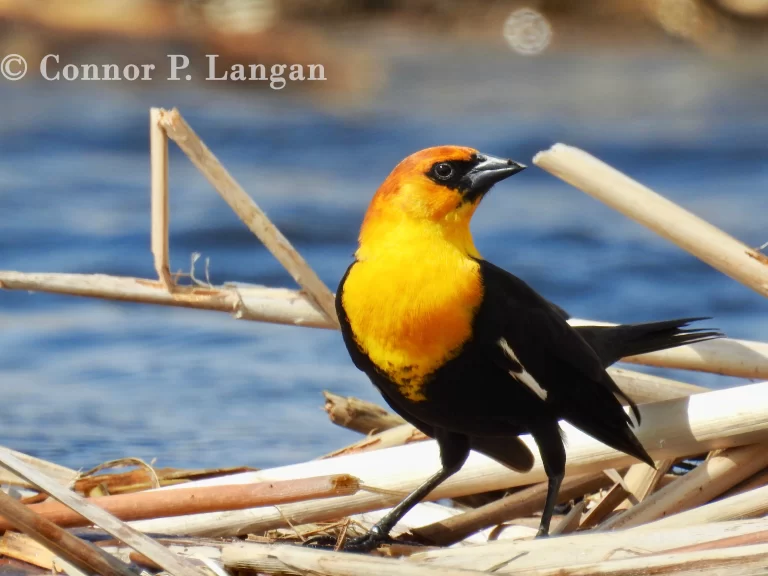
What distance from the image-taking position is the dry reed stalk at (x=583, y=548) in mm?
2621

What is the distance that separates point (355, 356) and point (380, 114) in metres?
9.95

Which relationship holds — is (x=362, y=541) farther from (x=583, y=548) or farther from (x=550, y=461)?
(x=583, y=548)

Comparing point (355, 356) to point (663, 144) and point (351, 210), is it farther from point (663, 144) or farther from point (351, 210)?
point (663, 144)

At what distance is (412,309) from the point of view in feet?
9.79

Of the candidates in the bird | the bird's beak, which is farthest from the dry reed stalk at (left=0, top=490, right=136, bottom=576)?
the bird's beak

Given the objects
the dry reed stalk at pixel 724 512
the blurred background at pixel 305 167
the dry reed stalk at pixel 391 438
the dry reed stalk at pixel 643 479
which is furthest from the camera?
the blurred background at pixel 305 167

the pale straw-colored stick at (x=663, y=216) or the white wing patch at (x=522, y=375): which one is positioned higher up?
the pale straw-colored stick at (x=663, y=216)

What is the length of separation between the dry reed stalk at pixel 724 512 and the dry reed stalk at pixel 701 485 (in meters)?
0.24

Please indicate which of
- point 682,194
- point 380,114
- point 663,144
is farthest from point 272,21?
point 682,194

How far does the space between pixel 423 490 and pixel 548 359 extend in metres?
0.48

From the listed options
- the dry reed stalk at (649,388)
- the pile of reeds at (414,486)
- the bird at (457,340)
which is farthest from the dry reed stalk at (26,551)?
the dry reed stalk at (649,388)

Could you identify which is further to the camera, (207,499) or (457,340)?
(457,340)

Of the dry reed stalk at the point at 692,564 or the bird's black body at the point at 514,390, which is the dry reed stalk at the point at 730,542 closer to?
the dry reed stalk at the point at 692,564

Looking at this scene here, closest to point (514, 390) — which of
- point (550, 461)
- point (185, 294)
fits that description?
point (550, 461)
